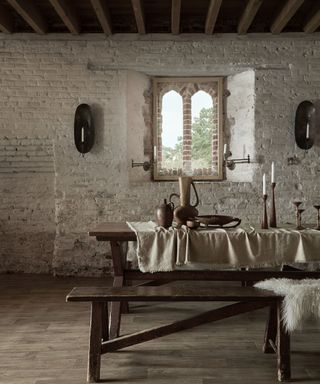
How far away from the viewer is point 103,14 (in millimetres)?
5352

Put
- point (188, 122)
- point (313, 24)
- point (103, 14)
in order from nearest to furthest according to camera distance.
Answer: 1. point (103, 14)
2. point (313, 24)
3. point (188, 122)

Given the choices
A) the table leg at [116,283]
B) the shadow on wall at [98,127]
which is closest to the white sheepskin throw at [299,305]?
the table leg at [116,283]

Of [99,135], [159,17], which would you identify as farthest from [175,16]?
[99,135]

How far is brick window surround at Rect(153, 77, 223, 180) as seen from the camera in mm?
6570

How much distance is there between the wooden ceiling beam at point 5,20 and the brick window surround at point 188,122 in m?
1.93

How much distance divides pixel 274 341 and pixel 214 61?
384 centimetres

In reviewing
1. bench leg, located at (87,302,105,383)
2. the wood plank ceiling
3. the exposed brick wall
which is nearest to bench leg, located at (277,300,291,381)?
bench leg, located at (87,302,105,383)

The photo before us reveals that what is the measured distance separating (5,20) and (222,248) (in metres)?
3.97

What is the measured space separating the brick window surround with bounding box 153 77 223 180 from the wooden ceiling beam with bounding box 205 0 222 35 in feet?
2.62

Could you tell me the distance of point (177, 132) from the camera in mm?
6641

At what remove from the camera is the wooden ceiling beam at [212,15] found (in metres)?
5.04

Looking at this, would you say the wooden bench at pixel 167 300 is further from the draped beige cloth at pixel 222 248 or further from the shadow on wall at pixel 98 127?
the shadow on wall at pixel 98 127

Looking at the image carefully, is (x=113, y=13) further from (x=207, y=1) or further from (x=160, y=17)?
(x=207, y=1)

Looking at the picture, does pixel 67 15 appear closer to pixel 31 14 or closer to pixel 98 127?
pixel 31 14
